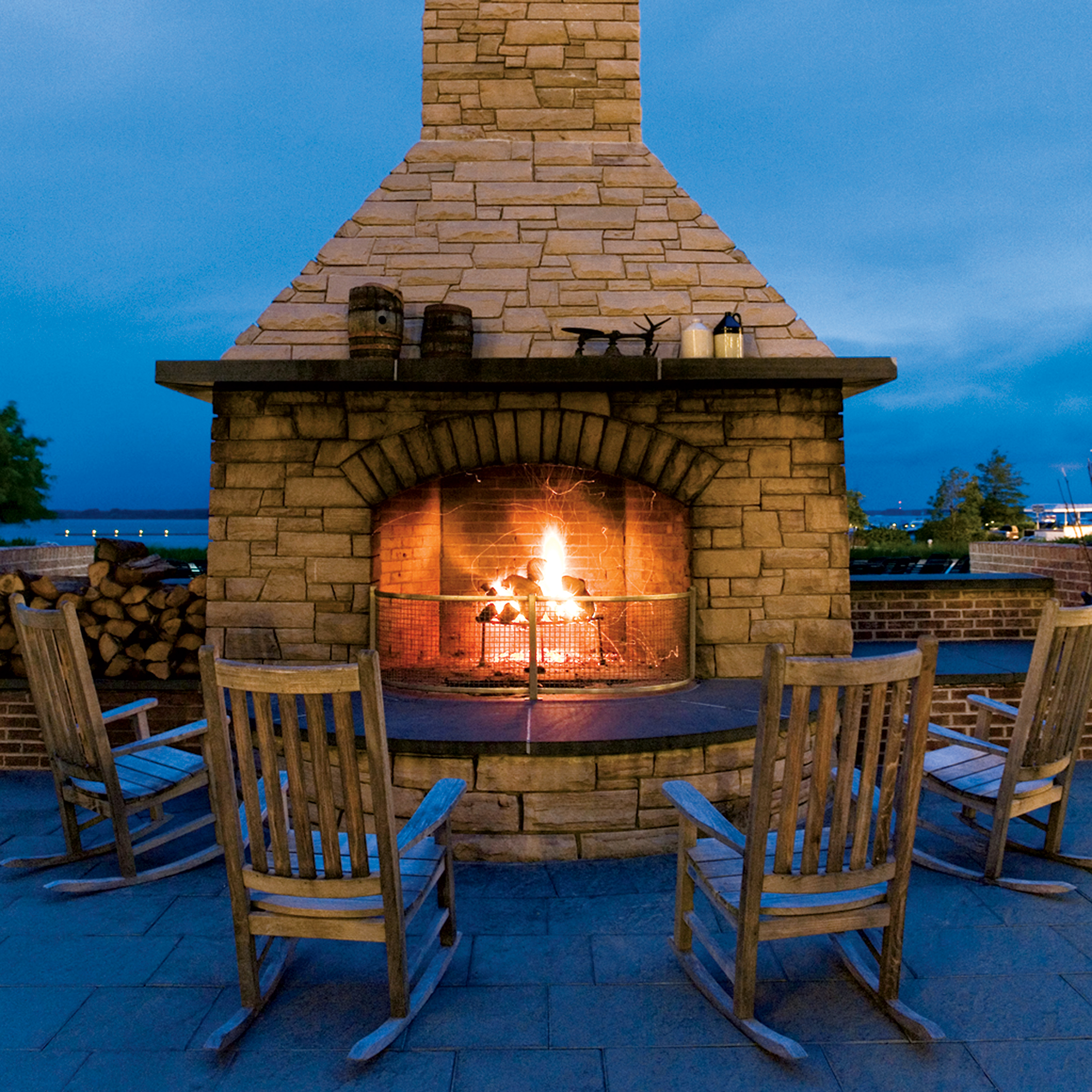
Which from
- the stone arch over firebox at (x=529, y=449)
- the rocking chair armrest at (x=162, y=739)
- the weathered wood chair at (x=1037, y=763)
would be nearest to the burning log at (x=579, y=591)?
the stone arch over firebox at (x=529, y=449)

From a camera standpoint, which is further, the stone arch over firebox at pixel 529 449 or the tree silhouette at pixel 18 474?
the tree silhouette at pixel 18 474

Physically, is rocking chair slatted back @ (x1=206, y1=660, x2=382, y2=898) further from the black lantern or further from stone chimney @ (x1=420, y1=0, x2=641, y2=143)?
stone chimney @ (x1=420, y1=0, x2=641, y2=143)

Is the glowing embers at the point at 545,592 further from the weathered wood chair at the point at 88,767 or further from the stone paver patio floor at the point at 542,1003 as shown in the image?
the weathered wood chair at the point at 88,767

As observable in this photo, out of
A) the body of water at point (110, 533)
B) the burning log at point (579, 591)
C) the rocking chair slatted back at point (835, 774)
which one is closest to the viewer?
the rocking chair slatted back at point (835, 774)

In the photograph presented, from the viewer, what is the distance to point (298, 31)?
1687 inches

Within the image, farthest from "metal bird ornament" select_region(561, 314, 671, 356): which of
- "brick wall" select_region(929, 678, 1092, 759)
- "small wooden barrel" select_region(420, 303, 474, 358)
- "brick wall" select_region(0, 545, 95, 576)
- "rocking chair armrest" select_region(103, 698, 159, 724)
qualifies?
"brick wall" select_region(0, 545, 95, 576)

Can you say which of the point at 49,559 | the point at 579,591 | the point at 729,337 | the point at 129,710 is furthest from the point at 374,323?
the point at 49,559

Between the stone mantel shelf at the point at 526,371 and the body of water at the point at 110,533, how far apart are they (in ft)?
5.93

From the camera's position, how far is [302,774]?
1980 mm

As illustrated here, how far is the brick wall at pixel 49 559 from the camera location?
7.05m

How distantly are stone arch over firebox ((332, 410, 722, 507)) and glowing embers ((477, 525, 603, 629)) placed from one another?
2.80 feet

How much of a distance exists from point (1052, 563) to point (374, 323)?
5501 millimetres

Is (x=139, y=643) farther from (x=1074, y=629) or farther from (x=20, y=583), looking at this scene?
(x=1074, y=629)

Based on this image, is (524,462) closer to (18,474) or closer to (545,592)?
(545,592)
